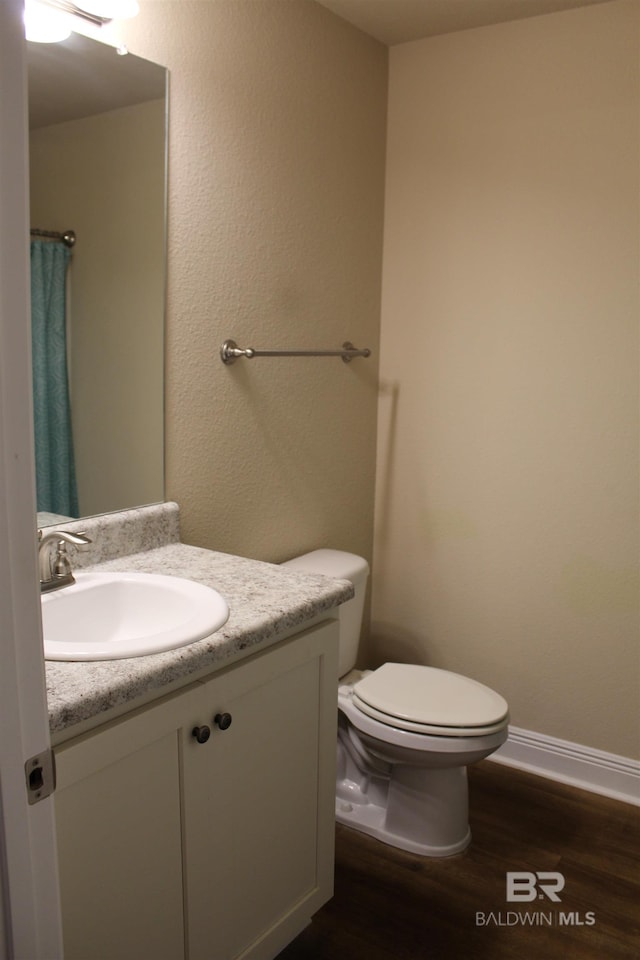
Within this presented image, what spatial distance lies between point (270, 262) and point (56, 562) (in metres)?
1.07

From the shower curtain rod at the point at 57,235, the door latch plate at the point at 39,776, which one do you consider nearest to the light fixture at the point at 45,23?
the shower curtain rod at the point at 57,235

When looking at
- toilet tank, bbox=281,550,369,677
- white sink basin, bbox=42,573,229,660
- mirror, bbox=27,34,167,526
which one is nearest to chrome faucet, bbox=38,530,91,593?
white sink basin, bbox=42,573,229,660

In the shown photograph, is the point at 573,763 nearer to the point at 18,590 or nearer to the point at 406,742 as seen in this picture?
the point at 406,742

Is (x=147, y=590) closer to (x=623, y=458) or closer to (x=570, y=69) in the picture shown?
(x=623, y=458)

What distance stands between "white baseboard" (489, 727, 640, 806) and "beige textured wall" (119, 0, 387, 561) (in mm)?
826

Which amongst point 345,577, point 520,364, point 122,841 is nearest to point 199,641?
point 122,841

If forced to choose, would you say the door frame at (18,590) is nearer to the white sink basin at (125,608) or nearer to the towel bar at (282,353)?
the white sink basin at (125,608)

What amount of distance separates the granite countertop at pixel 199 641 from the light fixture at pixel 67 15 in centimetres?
98

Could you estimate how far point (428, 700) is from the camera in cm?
208

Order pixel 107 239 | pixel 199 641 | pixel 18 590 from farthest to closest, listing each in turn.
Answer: pixel 107 239 < pixel 199 641 < pixel 18 590

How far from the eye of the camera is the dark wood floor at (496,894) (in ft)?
5.86

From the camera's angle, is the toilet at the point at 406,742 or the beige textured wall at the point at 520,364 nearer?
the toilet at the point at 406,742

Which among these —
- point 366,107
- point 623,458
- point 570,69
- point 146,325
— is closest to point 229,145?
point 146,325

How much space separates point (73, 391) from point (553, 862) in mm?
1691
